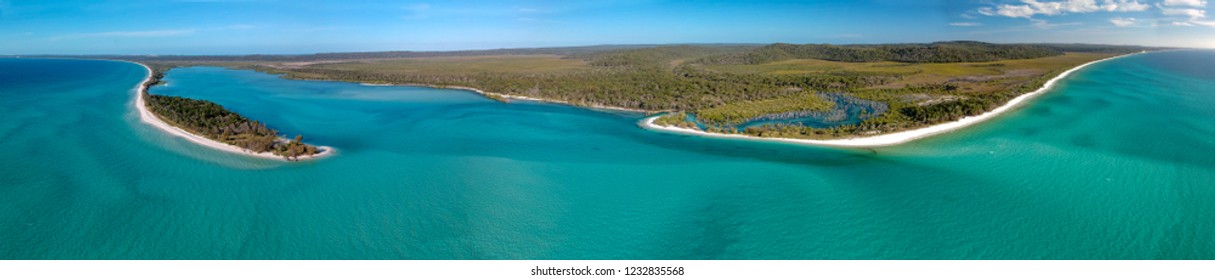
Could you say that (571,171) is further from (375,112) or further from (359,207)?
(375,112)

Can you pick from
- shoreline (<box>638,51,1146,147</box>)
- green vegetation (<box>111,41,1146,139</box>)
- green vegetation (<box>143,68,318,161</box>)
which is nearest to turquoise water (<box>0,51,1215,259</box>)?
shoreline (<box>638,51,1146,147</box>)

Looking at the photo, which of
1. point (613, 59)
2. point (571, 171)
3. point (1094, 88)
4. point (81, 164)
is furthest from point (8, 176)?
point (613, 59)

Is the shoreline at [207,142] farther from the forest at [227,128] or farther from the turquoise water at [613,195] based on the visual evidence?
the turquoise water at [613,195]

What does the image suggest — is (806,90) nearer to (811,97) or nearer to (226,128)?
(811,97)

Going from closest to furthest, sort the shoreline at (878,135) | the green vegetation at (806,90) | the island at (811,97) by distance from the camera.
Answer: the shoreline at (878,135)
the island at (811,97)
the green vegetation at (806,90)

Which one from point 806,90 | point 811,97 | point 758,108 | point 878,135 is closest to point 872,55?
point 806,90

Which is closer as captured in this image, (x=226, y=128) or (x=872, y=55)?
(x=226, y=128)

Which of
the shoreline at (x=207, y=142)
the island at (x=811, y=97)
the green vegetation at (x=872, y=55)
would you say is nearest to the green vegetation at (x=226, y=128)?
the shoreline at (x=207, y=142)
